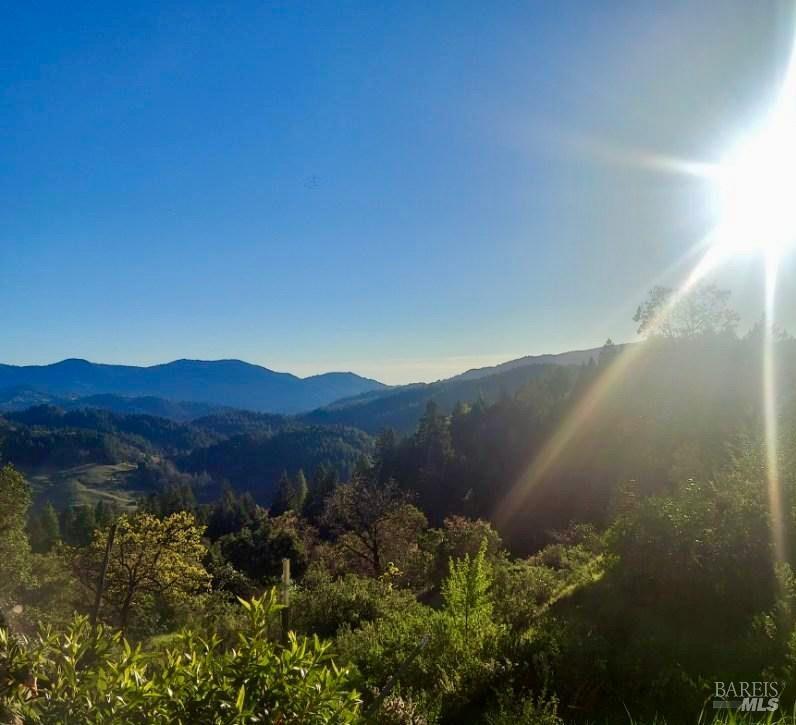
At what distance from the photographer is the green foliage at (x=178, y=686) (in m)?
2.62

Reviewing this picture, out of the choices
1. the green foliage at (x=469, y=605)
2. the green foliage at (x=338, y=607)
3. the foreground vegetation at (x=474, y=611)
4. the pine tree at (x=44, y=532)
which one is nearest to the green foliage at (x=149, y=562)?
the foreground vegetation at (x=474, y=611)

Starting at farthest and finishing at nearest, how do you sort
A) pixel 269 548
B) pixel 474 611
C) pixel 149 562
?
pixel 269 548 → pixel 149 562 → pixel 474 611

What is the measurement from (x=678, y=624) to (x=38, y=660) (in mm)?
11980

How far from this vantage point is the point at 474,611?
1090 cm

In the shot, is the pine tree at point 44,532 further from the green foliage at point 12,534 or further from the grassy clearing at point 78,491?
the grassy clearing at point 78,491

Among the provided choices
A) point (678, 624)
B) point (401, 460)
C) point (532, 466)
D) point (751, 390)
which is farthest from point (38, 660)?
point (401, 460)

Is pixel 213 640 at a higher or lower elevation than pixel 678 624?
higher

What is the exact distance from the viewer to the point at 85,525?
84625 millimetres

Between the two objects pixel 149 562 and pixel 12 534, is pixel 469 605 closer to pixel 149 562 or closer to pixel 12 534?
pixel 149 562

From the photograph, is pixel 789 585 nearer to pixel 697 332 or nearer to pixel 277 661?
pixel 277 661

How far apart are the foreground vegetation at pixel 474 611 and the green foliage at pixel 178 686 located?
12mm

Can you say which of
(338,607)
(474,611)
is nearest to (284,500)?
(338,607)

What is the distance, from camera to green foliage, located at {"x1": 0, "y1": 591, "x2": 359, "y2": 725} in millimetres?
2623

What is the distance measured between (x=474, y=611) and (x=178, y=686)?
9396 mm
